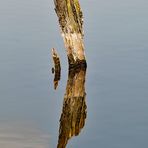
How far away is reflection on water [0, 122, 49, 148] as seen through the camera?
2092cm

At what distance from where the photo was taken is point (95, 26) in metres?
43.1

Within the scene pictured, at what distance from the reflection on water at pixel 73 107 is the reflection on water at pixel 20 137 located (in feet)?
2.08

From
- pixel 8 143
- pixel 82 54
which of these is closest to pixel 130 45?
pixel 82 54

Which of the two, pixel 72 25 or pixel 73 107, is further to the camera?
pixel 72 25

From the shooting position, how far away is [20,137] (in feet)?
71.4

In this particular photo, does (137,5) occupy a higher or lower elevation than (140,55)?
higher

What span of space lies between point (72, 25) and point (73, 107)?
6221 mm

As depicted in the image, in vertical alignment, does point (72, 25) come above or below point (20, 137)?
→ above

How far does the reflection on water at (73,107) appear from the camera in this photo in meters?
22.7

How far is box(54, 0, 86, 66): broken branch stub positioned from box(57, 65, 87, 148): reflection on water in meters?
0.86

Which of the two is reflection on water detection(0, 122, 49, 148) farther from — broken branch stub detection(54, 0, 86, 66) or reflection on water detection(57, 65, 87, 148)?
broken branch stub detection(54, 0, 86, 66)

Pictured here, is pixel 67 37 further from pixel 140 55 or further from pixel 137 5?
pixel 137 5

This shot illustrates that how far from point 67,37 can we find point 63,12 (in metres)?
1.24

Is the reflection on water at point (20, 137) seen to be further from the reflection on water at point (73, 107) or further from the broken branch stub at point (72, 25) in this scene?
the broken branch stub at point (72, 25)
